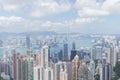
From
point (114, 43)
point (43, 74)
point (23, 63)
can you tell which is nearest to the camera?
point (43, 74)

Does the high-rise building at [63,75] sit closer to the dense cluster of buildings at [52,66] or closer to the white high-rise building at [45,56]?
the dense cluster of buildings at [52,66]

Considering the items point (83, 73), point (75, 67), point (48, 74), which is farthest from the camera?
point (75, 67)

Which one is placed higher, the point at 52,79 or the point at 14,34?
the point at 14,34

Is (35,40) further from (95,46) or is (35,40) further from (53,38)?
(95,46)

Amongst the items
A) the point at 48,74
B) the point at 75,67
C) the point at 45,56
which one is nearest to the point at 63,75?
the point at 48,74

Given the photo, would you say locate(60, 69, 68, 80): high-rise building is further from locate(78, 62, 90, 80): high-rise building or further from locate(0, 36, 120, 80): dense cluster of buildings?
locate(78, 62, 90, 80): high-rise building

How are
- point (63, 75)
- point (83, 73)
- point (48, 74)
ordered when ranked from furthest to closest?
point (83, 73), point (63, 75), point (48, 74)

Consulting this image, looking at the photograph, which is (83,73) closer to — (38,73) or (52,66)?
(52,66)

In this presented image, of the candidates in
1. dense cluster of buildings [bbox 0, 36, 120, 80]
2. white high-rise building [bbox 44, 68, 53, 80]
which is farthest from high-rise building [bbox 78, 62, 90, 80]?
white high-rise building [bbox 44, 68, 53, 80]

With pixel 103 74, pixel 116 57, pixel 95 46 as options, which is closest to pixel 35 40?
pixel 103 74

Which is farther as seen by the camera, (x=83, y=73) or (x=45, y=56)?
(x=45, y=56)

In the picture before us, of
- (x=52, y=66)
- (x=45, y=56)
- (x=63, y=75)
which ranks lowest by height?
(x=63, y=75)
